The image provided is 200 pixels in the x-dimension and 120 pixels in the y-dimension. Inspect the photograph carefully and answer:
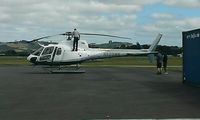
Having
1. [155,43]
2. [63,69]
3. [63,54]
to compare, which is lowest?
[63,69]

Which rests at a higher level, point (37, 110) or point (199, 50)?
point (199, 50)

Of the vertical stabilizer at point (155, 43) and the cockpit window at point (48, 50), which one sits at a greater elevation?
the vertical stabilizer at point (155, 43)

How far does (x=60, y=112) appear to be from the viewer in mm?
13109

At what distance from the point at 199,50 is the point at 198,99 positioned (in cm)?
588

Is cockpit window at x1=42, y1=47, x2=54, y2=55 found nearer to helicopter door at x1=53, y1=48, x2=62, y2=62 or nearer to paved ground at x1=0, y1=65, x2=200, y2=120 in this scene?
helicopter door at x1=53, y1=48, x2=62, y2=62

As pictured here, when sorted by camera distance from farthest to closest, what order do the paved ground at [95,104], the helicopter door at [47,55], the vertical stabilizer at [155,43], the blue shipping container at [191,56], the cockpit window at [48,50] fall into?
1. the vertical stabilizer at [155,43]
2. the cockpit window at [48,50]
3. the helicopter door at [47,55]
4. the blue shipping container at [191,56]
5. the paved ground at [95,104]

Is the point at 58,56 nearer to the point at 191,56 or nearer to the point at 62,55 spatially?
the point at 62,55

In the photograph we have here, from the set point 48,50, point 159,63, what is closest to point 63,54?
point 48,50

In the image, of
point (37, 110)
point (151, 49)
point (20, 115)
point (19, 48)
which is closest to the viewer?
point (20, 115)

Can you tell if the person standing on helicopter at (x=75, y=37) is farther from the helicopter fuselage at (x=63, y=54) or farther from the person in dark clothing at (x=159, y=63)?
the person in dark clothing at (x=159, y=63)

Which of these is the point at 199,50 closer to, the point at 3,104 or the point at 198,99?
the point at 198,99

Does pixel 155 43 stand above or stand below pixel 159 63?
above

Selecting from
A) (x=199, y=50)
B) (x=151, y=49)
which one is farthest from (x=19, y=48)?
(x=199, y=50)

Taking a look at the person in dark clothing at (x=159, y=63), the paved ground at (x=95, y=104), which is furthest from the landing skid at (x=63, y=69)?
the paved ground at (x=95, y=104)
